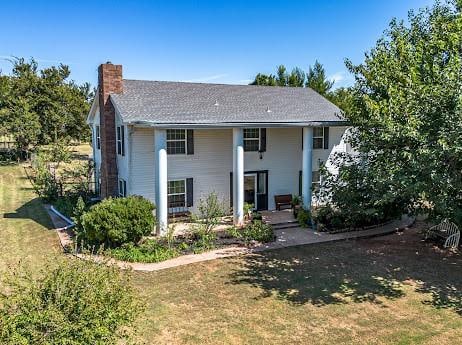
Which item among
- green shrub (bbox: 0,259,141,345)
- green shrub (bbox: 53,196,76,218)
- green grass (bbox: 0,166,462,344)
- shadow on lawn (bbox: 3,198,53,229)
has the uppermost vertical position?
green shrub (bbox: 0,259,141,345)

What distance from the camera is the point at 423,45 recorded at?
44.3 ft

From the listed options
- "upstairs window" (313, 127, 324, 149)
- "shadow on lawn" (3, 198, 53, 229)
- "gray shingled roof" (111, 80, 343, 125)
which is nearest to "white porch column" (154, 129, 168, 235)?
"gray shingled roof" (111, 80, 343, 125)

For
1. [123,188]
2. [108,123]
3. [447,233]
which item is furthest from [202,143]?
[447,233]

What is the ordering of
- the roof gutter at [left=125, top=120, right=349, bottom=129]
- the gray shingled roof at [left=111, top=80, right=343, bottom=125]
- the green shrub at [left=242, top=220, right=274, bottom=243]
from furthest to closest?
the gray shingled roof at [left=111, top=80, right=343, bottom=125], the green shrub at [left=242, top=220, right=274, bottom=243], the roof gutter at [left=125, top=120, right=349, bottom=129]

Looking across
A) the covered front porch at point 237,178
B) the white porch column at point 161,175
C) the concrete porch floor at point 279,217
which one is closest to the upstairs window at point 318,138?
the covered front porch at point 237,178

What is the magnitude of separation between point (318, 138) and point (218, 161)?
20.0ft

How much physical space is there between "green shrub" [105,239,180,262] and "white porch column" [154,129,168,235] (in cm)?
154

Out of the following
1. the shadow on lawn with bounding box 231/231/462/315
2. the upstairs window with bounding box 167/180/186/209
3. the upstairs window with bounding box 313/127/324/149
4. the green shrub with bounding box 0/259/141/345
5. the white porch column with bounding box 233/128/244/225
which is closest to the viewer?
the green shrub with bounding box 0/259/141/345

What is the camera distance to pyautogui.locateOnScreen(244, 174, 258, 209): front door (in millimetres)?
19984

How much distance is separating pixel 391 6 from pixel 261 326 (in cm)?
1504

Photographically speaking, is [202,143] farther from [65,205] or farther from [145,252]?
[65,205]

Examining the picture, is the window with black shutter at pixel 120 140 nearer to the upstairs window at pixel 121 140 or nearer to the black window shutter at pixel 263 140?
the upstairs window at pixel 121 140

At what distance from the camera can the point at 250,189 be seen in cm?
2014

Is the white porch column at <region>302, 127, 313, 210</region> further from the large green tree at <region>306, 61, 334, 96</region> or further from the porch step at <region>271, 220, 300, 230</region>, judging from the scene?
the large green tree at <region>306, 61, 334, 96</region>
